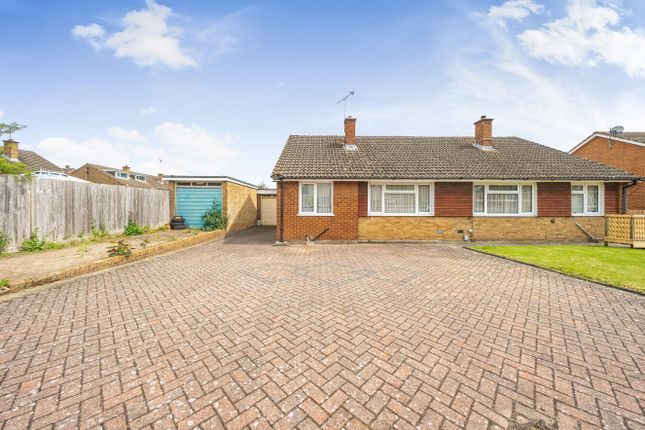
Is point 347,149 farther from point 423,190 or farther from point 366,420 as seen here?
point 366,420

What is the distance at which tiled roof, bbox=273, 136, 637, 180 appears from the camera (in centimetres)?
1183

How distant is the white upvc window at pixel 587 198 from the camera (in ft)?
40.9

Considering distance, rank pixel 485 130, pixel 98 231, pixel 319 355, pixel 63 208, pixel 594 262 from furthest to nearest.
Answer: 1. pixel 485 130
2. pixel 98 231
3. pixel 63 208
4. pixel 594 262
5. pixel 319 355

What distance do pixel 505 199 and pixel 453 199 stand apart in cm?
268

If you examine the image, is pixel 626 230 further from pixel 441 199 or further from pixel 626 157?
pixel 626 157

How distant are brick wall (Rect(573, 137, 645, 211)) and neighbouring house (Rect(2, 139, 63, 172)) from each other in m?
46.5

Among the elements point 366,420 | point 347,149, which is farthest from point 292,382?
point 347,149

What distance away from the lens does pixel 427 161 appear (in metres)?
13.0

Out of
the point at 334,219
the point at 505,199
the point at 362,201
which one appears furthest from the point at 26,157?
the point at 505,199

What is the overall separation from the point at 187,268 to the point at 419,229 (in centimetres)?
964

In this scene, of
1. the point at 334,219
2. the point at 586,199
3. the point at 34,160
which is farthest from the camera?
the point at 34,160

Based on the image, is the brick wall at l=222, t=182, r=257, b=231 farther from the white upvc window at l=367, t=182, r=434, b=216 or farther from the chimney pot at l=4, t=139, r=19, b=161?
the chimney pot at l=4, t=139, r=19, b=161

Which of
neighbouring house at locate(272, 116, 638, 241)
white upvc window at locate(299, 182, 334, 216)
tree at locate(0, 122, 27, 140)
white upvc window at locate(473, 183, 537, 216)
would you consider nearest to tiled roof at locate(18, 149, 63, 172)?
tree at locate(0, 122, 27, 140)

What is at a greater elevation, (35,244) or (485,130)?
(485,130)
